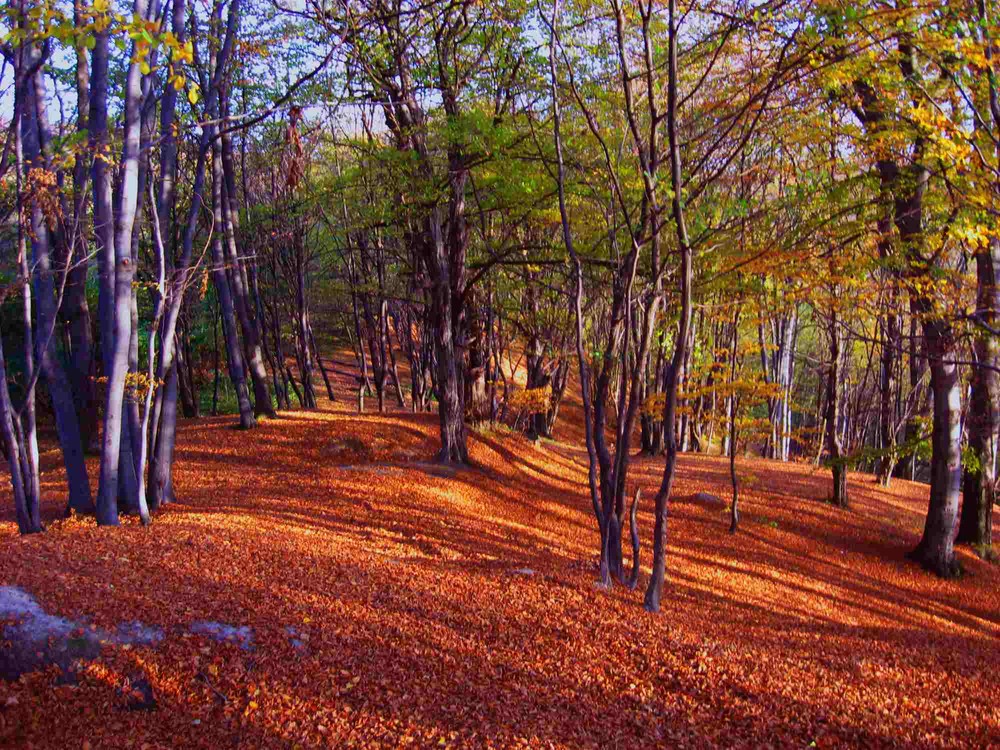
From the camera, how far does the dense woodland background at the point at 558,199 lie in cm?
664

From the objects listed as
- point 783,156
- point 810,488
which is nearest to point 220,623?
point 783,156

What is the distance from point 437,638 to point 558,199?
727 centimetres

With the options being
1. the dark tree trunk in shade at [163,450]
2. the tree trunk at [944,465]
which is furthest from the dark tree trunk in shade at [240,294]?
the tree trunk at [944,465]

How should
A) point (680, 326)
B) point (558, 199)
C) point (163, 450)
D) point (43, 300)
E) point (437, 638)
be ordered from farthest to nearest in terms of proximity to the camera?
point (558, 199)
point (163, 450)
point (43, 300)
point (680, 326)
point (437, 638)

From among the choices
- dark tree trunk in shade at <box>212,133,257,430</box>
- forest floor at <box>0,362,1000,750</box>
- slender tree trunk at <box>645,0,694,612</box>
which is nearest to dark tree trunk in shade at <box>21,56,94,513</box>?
forest floor at <box>0,362,1000,750</box>

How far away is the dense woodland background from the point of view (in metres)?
6.64

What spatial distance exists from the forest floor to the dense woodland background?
1046 millimetres

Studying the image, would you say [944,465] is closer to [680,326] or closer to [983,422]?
[983,422]

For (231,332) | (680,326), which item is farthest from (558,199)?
(231,332)

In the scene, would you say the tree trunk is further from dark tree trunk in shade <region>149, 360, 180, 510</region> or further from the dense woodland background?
dark tree trunk in shade <region>149, 360, 180, 510</region>

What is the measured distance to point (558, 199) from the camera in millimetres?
10688

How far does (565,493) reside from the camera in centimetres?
1434

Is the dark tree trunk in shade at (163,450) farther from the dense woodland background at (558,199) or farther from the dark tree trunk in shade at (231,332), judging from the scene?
the dark tree trunk in shade at (231,332)

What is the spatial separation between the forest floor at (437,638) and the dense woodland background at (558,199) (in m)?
1.05
